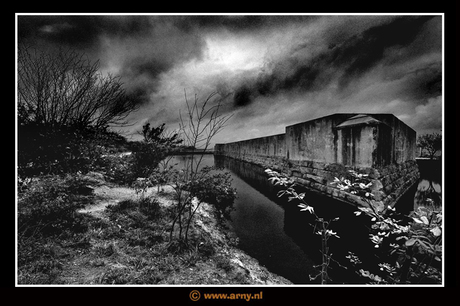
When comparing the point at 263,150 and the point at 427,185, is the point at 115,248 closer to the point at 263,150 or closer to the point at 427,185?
the point at 427,185

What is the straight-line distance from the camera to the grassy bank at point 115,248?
1.69 m

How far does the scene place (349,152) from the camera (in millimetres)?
3979

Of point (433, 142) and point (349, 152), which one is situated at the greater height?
point (433, 142)

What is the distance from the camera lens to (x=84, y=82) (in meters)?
3.44

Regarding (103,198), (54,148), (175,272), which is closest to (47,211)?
(54,148)

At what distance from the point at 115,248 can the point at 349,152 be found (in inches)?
206

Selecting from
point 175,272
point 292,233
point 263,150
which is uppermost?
point 263,150
